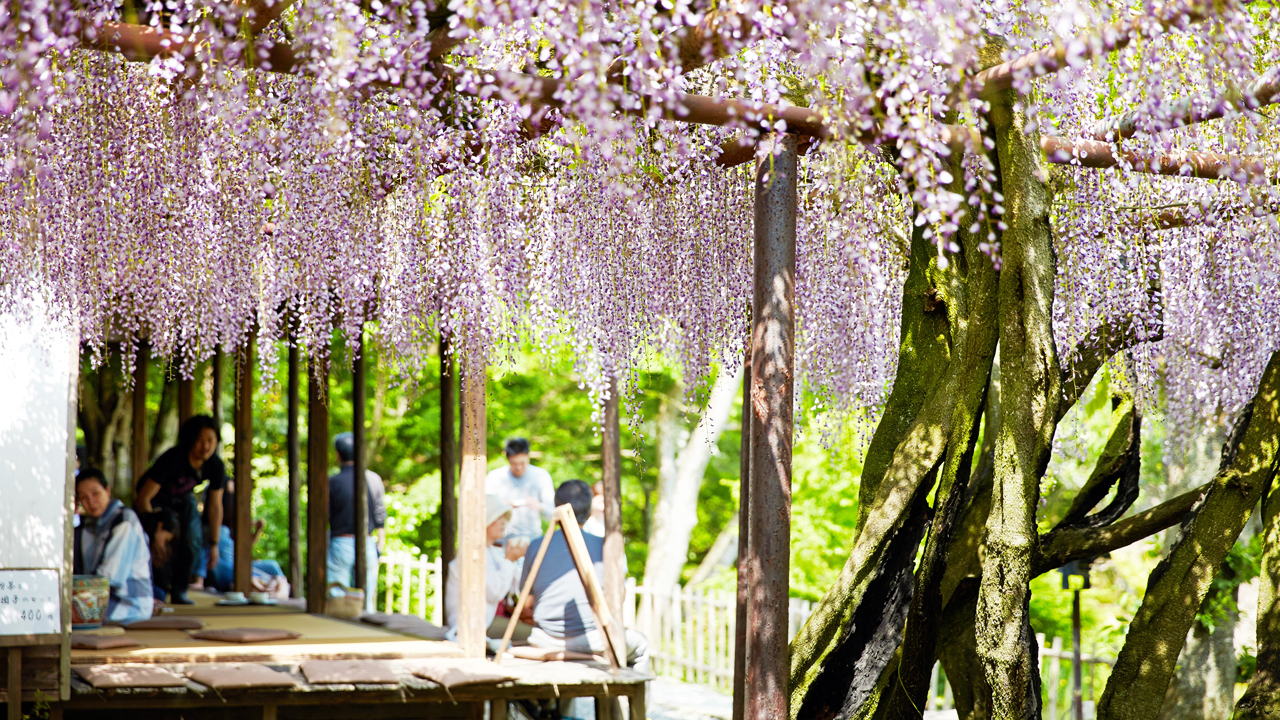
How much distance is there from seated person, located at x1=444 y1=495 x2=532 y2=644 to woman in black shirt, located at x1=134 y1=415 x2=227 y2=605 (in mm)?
2025

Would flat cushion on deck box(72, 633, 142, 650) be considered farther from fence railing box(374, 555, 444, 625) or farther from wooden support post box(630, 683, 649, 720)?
fence railing box(374, 555, 444, 625)

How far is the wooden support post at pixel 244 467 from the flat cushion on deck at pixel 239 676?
9.15 ft

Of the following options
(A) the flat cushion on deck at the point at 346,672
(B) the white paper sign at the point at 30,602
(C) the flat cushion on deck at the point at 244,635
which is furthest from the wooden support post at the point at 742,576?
(C) the flat cushion on deck at the point at 244,635

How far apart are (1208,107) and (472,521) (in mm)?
3299

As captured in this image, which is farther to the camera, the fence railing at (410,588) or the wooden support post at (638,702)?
the fence railing at (410,588)

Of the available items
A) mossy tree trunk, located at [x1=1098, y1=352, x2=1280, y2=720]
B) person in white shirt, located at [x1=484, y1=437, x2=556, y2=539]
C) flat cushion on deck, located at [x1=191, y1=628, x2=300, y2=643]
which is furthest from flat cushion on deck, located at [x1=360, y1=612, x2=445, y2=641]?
mossy tree trunk, located at [x1=1098, y1=352, x2=1280, y2=720]

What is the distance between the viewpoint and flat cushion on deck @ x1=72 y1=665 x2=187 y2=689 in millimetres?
4605

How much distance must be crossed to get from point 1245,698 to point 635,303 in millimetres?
2480

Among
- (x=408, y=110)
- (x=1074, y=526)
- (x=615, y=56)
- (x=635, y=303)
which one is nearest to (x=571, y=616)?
(x=635, y=303)

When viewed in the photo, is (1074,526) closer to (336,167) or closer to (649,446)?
(336,167)

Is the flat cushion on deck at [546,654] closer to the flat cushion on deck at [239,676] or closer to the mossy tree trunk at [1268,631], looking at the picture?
the flat cushion on deck at [239,676]

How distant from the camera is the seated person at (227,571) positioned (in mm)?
8282

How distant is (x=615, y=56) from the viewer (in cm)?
312

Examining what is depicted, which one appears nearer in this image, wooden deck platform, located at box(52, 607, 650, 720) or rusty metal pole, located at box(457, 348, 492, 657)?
wooden deck platform, located at box(52, 607, 650, 720)
